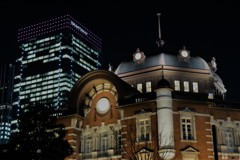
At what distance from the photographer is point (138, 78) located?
43.1 metres

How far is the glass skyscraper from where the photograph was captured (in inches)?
5315

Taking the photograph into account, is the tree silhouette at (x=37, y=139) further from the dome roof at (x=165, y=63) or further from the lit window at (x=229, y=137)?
the dome roof at (x=165, y=63)

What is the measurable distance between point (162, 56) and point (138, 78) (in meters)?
3.53

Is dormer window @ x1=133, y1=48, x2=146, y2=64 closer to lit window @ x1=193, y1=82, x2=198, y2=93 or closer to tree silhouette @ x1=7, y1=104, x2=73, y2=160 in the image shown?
lit window @ x1=193, y1=82, x2=198, y2=93

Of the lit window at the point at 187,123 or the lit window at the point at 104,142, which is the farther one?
the lit window at the point at 104,142

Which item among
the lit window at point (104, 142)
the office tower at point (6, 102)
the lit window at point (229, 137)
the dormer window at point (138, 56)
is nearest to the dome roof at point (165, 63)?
the dormer window at point (138, 56)

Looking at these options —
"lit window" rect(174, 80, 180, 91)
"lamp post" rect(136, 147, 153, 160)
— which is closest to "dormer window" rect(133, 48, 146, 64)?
"lit window" rect(174, 80, 180, 91)

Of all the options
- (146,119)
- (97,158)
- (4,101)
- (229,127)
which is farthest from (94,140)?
(4,101)

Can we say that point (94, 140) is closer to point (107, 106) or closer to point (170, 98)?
point (107, 106)

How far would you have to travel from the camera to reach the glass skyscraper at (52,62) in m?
135

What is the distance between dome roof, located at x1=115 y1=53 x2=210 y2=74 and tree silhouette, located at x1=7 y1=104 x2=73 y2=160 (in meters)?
15.2

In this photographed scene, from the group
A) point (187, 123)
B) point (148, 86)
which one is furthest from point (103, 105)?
point (187, 123)

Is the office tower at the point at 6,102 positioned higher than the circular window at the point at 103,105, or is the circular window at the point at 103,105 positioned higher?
the office tower at the point at 6,102

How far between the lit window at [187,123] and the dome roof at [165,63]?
365 inches
